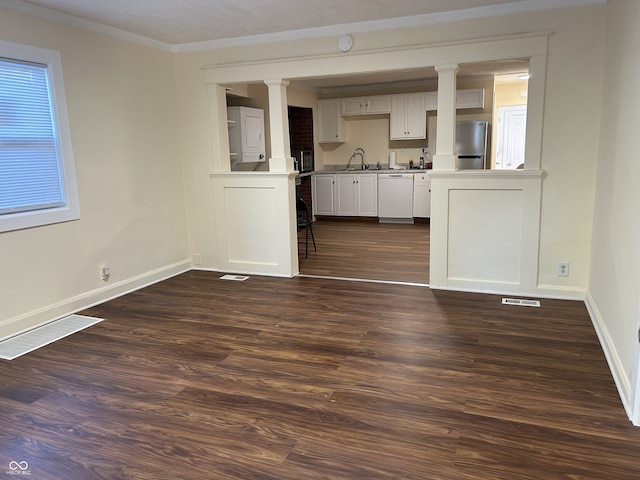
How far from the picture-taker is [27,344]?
3.26 metres

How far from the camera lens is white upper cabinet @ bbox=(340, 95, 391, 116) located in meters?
8.23

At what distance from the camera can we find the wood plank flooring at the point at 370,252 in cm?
498

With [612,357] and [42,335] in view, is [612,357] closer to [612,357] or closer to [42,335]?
[612,357]

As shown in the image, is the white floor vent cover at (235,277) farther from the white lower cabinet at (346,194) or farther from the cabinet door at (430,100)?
the cabinet door at (430,100)

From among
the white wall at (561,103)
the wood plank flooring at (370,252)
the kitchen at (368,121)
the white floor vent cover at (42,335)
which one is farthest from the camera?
the kitchen at (368,121)

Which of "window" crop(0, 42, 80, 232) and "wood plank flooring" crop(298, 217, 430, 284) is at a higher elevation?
"window" crop(0, 42, 80, 232)

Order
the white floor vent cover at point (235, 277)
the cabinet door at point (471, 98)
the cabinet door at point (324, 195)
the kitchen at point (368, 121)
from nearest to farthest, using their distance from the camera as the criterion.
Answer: the white floor vent cover at point (235, 277)
the cabinet door at point (471, 98)
the kitchen at point (368, 121)
the cabinet door at point (324, 195)

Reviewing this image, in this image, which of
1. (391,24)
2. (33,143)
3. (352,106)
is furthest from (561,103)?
(352,106)

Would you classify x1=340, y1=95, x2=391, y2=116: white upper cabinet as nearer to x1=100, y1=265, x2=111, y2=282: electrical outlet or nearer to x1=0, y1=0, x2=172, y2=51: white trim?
x1=0, y1=0, x2=172, y2=51: white trim

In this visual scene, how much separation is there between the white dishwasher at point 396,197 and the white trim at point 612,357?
450 cm

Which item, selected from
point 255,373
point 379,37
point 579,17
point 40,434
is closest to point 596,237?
point 579,17

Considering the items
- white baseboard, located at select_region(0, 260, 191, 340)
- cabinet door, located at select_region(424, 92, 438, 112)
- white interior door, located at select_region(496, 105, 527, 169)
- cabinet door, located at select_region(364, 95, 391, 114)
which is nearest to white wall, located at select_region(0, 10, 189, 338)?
white baseboard, located at select_region(0, 260, 191, 340)

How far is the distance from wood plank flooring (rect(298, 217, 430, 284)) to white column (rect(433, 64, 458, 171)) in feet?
3.89

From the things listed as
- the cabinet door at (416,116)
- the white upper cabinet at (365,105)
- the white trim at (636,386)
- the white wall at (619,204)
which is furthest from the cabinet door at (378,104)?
the white trim at (636,386)
